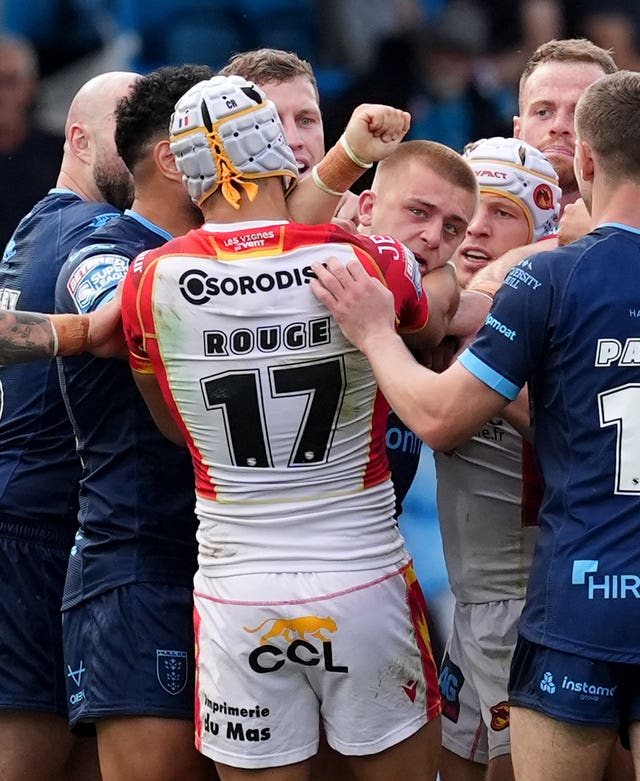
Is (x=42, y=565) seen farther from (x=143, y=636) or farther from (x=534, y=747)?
(x=534, y=747)

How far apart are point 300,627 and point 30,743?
139 cm

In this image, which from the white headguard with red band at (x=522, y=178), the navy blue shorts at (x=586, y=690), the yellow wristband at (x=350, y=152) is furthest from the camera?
the white headguard with red band at (x=522, y=178)

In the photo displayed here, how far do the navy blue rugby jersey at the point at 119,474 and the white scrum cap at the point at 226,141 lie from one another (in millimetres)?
479

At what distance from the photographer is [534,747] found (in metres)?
3.46

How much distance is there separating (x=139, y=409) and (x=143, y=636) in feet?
2.19

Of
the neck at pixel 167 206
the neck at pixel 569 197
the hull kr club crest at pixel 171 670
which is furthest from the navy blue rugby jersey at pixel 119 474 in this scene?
the neck at pixel 569 197

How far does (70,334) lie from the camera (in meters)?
3.84

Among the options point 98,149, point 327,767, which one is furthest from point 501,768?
point 98,149

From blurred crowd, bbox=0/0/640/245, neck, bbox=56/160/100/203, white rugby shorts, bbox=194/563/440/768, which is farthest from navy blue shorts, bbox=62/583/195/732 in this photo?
blurred crowd, bbox=0/0/640/245

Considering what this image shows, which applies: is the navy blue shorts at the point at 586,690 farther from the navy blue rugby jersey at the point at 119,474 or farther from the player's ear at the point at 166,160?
the player's ear at the point at 166,160

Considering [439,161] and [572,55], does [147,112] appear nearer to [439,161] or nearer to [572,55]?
[439,161]

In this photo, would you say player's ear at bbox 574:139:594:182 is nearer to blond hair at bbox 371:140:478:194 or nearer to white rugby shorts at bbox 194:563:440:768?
blond hair at bbox 371:140:478:194

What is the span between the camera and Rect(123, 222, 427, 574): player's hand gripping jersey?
3.55 meters

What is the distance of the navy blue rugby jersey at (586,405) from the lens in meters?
3.39
